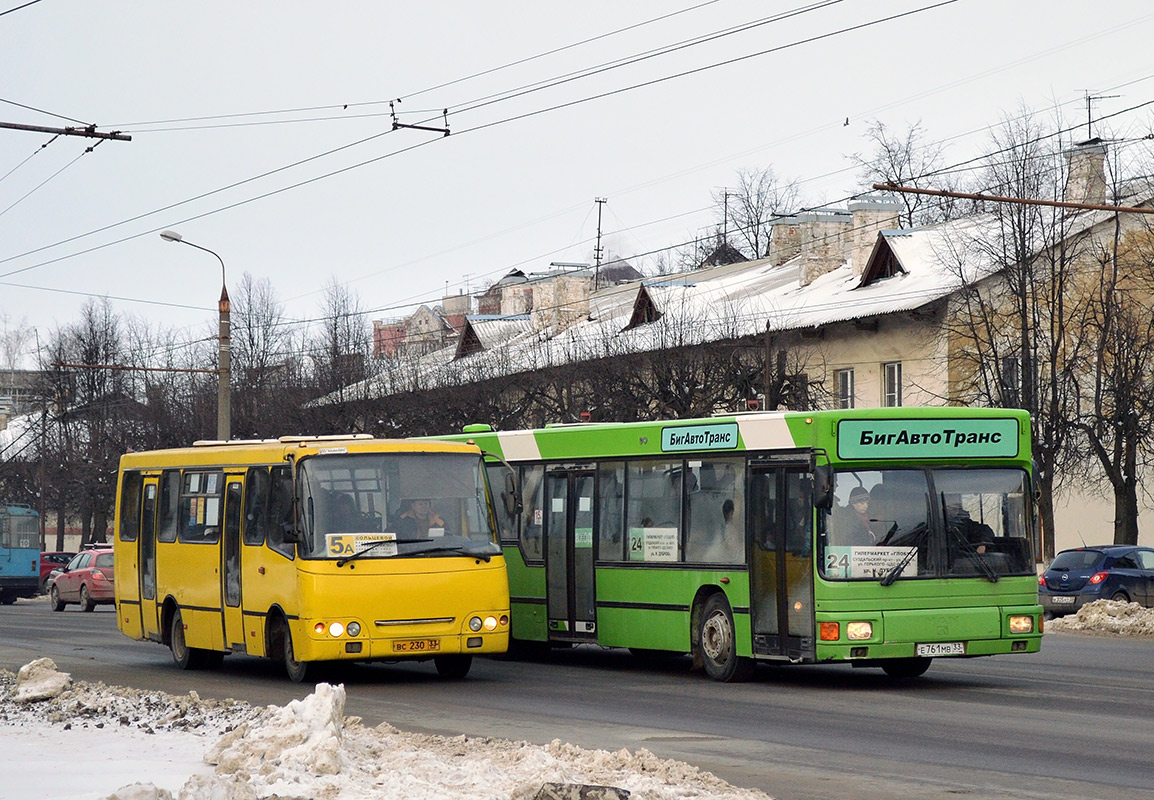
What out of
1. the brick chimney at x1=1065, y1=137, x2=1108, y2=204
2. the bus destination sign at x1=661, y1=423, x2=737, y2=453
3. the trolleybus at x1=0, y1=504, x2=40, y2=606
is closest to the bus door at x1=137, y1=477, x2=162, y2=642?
the bus destination sign at x1=661, y1=423, x2=737, y2=453

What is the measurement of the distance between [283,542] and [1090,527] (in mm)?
31854

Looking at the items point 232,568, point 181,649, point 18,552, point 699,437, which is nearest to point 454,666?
point 232,568

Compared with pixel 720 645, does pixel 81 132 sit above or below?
above

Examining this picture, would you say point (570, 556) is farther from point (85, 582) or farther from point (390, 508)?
point (85, 582)

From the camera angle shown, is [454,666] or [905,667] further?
[454,666]

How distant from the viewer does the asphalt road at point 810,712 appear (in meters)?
9.69

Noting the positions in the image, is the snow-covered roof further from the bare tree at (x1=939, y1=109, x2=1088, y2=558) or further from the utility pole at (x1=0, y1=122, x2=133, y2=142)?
the utility pole at (x1=0, y1=122, x2=133, y2=142)

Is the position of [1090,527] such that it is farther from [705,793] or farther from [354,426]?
[705,793]

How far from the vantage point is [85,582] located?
130 ft

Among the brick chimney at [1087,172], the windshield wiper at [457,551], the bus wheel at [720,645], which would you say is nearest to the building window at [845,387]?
the brick chimney at [1087,172]

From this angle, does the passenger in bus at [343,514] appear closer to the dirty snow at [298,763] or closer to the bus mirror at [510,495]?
the bus mirror at [510,495]

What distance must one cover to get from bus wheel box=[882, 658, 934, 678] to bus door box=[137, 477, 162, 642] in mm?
8422

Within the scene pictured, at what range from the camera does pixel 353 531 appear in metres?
15.6

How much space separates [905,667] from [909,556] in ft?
7.13
